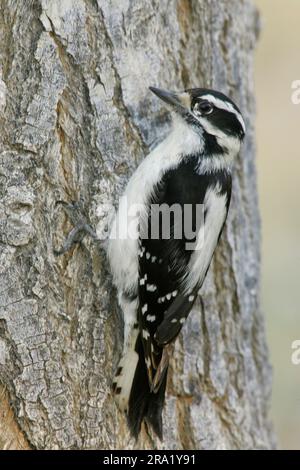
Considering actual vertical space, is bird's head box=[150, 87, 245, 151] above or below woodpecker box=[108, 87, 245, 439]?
above

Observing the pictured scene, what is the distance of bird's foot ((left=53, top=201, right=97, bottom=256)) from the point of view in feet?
12.0

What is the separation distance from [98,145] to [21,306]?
2.82ft

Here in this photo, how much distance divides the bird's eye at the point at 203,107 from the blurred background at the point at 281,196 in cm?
272

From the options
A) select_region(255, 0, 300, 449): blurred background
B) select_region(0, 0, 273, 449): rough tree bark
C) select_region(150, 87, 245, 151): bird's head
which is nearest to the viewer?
select_region(0, 0, 273, 449): rough tree bark

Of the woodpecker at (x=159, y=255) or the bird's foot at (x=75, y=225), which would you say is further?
the woodpecker at (x=159, y=255)

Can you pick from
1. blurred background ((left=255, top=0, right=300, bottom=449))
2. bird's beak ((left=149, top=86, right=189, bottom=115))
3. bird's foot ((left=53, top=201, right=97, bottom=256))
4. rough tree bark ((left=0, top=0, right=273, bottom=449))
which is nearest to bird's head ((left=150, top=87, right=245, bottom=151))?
bird's beak ((left=149, top=86, right=189, bottom=115))

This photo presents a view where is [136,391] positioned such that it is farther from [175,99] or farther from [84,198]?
[175,99]

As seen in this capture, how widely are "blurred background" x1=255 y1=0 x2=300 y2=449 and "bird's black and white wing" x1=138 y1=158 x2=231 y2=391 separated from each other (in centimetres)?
259

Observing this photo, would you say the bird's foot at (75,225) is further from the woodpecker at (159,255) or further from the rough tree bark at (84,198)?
the woodpecker at (159,255)

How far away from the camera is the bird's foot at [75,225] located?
3654 mm

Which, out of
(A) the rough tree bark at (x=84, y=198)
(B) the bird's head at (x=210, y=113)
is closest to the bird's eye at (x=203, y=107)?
(B) the bird's head at (x=210, y=113)

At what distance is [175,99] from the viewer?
3.96 m

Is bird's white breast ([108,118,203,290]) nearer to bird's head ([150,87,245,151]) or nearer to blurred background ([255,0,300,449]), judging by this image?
bird's head ([150,87,245,151])

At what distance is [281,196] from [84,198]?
130 inches
